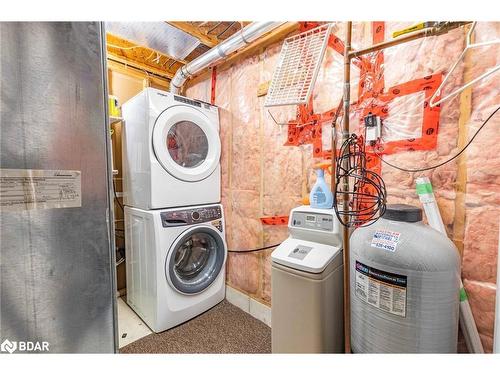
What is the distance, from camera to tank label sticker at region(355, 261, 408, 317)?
2.71 feet

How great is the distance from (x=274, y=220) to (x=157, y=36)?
5.99 ft

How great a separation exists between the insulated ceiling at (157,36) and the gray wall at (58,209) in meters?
1.18

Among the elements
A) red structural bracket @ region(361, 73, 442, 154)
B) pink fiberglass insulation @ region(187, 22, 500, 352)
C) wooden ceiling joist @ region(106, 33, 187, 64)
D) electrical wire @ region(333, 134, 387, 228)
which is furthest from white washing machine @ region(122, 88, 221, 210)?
red structural bracket @ region(361, 73, 442, 154)

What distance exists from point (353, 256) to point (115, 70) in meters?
2.84

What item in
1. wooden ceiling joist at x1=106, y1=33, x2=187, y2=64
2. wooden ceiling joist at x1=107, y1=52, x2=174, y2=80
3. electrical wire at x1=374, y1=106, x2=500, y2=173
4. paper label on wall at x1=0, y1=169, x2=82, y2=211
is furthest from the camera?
wooden ceiling joist at x1=107, y1=52, x2=174, y2=80

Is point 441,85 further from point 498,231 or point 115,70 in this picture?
point 115,70

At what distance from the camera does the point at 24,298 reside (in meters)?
0.64

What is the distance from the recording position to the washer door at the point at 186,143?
5.35 feet

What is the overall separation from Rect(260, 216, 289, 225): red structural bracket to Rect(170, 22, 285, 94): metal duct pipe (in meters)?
1.38

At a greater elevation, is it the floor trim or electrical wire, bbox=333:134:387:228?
electrical wire, bbox=333:134:387:228

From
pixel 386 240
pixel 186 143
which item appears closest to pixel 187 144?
pixel 186 143

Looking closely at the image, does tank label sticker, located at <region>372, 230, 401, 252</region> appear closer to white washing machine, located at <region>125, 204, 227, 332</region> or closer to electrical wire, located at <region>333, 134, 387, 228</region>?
electrical wire, located at <region>333, 134, 387, 228</region>
